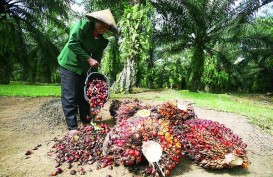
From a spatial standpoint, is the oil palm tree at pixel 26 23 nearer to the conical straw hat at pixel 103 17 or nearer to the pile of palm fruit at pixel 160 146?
the conical straw hat at pixel 103 17

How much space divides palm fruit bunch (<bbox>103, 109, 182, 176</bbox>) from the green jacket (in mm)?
1155

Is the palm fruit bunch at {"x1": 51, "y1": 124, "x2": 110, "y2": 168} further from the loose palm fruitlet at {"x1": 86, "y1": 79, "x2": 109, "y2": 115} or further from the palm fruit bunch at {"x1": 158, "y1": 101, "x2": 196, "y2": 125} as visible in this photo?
the palm fruit bunch at {"x1": 158, "y1": 101, "x2": 196, "y2": 125}

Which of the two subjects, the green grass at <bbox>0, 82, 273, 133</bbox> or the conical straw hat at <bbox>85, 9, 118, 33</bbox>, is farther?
the green grass at <bbox>0, 82, 273, 133</bbox>

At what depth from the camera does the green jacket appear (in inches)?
133

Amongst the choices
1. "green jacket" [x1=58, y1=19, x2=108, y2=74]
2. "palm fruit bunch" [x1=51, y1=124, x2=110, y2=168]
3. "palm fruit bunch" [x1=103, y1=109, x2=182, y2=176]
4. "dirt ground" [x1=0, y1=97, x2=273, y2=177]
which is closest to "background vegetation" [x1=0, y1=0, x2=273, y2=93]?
"dirt ground" [x1=0, y1=97, x2=273, y2=177]

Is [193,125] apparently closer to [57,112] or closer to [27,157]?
[27,157]

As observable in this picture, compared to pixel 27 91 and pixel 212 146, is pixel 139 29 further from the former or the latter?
pixel 212 146

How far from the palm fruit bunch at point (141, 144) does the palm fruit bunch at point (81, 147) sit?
20cm

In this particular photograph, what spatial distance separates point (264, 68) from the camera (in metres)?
17.6

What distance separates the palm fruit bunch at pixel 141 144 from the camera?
253 centimetres

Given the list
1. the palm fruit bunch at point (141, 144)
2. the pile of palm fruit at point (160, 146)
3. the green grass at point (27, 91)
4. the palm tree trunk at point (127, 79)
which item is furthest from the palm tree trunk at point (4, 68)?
the palm fruit bunch at point (141, 144)

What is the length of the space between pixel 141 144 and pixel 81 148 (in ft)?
2.52

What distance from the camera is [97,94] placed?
3.38 m

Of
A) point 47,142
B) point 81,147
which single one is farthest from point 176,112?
point 47,142
